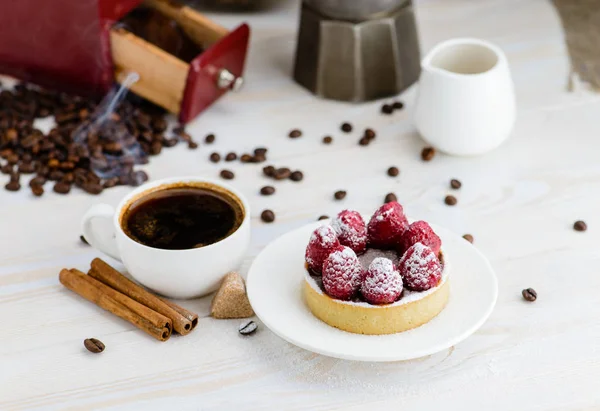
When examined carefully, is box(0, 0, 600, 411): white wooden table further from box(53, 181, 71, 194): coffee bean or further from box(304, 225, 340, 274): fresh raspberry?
box(304, 225, 340, 274): fresh raspberry

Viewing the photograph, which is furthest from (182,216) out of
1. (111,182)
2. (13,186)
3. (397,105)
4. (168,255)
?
(397,105)

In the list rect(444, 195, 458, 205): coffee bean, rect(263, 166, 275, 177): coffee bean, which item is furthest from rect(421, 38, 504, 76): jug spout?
rect(263, 166, 275, 177): coffee bean

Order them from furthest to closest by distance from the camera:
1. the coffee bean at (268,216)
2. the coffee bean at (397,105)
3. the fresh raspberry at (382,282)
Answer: the coffee bean at (397,105) < the coffee bean at (268,216) < the fresh raspberry at (382,282)

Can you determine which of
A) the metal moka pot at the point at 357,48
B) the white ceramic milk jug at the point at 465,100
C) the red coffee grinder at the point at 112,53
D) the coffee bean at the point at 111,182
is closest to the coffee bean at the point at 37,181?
the coffee bean at the point at 111,182

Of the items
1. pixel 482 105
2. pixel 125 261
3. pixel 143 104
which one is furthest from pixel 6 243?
pixel 482 105

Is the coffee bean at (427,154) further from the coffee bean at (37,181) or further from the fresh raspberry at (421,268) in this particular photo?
the coffee bean at (37,181)
